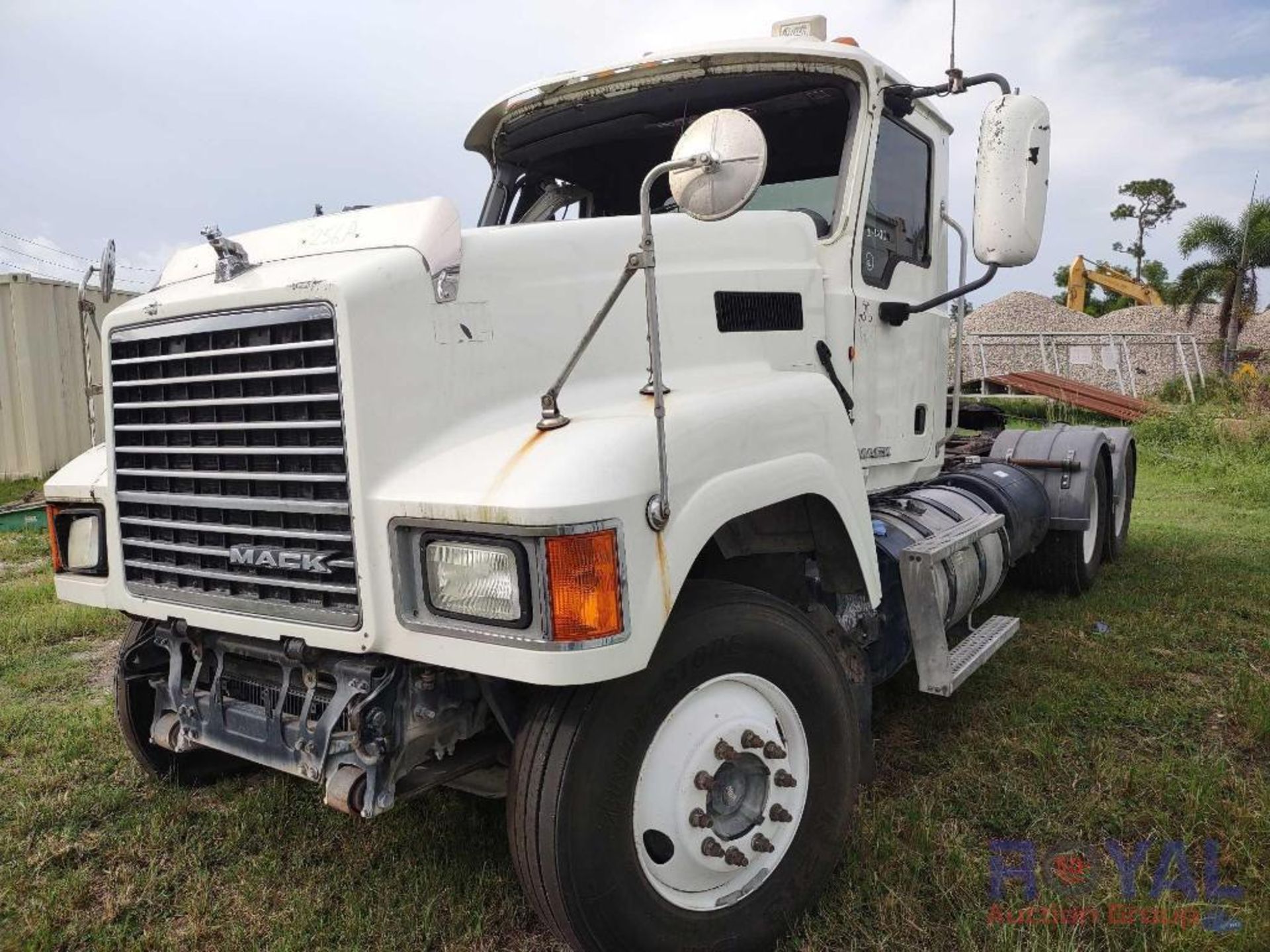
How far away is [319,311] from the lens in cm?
228

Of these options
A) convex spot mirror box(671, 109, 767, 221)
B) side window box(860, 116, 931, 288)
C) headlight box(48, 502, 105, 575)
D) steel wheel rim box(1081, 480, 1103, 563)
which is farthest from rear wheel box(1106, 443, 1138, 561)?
headlight box(48, 502, 105, 575)

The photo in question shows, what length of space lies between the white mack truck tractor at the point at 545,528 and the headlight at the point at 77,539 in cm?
1

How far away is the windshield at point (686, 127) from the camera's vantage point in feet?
12.0

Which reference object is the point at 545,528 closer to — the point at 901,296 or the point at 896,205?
the point at 901,296

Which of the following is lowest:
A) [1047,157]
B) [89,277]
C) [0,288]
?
[89,277]

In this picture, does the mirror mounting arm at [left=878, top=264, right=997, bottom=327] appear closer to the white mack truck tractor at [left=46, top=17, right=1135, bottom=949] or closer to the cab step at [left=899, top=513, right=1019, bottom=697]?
the white mack truck tractor at [left=46, top=17, right=1135, bottom=949]

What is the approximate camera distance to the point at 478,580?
210 centimetres

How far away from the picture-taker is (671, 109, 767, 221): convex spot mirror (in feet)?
7.45

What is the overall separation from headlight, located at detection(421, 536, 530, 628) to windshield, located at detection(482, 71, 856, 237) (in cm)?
203

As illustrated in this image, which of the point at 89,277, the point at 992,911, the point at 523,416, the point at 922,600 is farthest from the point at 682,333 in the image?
the point at 89,277

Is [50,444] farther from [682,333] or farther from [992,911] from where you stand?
[992,911]

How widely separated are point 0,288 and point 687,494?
1326 centimetres

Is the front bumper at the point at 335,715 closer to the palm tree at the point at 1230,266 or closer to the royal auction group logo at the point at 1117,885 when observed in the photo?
the royal auction group logo at the point at 1117,885

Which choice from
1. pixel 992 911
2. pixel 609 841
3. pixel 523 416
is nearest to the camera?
pixel 609 841
